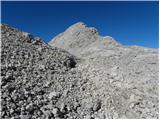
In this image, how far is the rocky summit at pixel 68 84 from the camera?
11.4m

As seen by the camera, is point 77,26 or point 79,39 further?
point 77,26

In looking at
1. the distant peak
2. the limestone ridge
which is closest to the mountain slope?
the limestone ridge

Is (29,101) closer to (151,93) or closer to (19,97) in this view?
(19,97)

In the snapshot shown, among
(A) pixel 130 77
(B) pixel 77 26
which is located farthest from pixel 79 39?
(A) pixel 130 77

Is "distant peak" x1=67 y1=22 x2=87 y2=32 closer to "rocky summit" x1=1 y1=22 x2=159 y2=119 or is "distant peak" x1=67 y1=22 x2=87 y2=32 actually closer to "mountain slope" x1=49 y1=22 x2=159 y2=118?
"mountain slope" x1=49 y1=22 x2=159 y2=118

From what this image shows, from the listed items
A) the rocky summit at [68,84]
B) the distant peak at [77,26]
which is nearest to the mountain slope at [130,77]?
the rocky summit at [68,84]

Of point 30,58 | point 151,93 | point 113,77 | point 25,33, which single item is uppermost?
point 25,33

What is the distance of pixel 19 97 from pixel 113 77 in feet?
19.8

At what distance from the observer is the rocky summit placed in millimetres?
11414

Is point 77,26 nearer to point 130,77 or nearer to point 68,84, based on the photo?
point 130,77

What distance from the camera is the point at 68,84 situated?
13.9 m

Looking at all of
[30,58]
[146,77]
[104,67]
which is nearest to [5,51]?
[30,58]

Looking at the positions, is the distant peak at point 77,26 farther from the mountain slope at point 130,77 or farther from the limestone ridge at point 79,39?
the mountain slope at point 130,77

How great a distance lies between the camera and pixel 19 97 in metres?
11.4
